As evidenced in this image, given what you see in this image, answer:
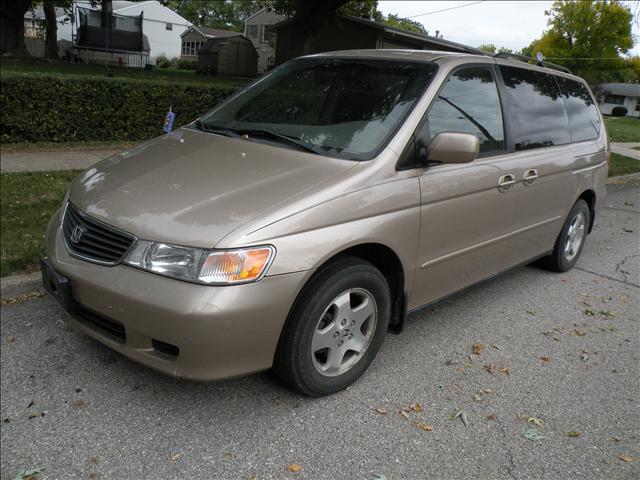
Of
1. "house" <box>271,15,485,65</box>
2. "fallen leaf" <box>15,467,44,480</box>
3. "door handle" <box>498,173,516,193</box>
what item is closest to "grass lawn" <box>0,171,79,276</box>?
"fallen leaf" <box>15,467,44,480</box>

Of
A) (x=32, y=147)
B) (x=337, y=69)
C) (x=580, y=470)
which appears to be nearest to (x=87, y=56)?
(x=32, y=147)

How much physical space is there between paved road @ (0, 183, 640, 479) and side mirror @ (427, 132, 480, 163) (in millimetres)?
1299

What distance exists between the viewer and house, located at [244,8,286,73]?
4338 centimetres

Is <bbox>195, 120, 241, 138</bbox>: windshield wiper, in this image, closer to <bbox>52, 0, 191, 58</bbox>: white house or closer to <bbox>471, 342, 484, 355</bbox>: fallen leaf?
<bbox>471, 342, 484, 355</bbox>: fallen leaf

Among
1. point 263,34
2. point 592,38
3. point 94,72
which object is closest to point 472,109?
point 94,72

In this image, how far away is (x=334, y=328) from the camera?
3.05m

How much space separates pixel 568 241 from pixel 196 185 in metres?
3.89

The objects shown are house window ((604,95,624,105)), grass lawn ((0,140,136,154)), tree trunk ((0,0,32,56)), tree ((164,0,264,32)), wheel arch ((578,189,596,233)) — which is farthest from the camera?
tree ((164,0,264,32))

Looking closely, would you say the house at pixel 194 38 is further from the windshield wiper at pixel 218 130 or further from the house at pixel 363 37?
the windshield wiper at pixel 218 130

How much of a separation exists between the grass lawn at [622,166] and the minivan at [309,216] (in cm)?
832

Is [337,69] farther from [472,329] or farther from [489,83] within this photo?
[472,329]

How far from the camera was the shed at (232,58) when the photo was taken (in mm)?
34656

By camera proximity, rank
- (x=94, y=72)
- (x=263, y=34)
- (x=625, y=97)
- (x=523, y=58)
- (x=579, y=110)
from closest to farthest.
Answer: (x=523, y=58), (x=579, y=110), (x=94, y=72), (x=263, y=34), (x=625, y=97)

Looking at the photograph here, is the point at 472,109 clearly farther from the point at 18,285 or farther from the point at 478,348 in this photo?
the point at 18,285
